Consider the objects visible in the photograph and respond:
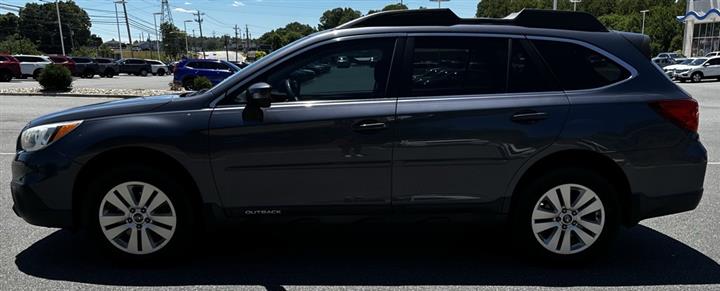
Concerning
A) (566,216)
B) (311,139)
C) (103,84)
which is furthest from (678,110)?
(103,84)

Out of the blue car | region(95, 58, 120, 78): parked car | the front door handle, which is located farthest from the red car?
the front door handle

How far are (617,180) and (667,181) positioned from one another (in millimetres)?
325

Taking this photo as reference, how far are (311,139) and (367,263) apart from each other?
105 cm

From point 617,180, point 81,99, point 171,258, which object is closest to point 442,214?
point 617,180

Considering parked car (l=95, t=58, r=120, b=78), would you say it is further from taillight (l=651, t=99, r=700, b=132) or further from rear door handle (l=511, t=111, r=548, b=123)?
taillight (l=651, t=99, r=700, b=132)

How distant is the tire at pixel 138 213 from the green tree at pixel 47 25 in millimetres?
123082

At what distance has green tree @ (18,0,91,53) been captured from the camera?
114625 mm

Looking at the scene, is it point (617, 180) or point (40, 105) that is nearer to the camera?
point (617, 180)

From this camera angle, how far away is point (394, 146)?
11.7 feet

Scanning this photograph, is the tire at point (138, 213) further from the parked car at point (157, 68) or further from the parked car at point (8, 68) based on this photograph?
the parked car at point (157, 68)

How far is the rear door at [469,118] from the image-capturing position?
3.58 meters

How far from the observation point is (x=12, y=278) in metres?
3.62

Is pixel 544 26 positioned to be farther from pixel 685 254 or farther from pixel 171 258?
pixel 171 258

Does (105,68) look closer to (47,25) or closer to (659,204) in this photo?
(659,204)
